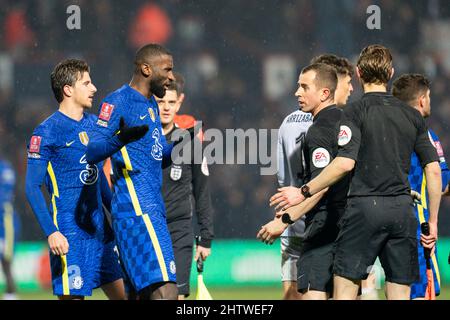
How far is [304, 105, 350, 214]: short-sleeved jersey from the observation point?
620 centimetres

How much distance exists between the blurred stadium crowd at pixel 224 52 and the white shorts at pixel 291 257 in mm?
6454

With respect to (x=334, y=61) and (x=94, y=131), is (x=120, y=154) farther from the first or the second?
(x=334, y=61)

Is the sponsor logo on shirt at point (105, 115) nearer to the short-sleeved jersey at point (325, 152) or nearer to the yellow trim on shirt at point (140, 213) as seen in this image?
the yellow trim on shirt at point (140, 213)

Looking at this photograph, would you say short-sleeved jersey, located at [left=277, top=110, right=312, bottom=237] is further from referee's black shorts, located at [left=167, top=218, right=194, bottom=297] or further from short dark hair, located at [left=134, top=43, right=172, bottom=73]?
short dark hair, located at [left=134, top=43, right=172, bottom=73]

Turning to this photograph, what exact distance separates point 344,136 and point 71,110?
2.01 metres

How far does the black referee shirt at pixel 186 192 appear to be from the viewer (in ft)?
24.8

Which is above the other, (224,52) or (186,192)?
(224,52)

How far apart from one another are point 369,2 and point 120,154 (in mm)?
10512

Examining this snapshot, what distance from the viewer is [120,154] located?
5.85m

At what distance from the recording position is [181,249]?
7.55 metres

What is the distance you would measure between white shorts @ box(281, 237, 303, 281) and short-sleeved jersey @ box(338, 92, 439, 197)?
151 centimetres

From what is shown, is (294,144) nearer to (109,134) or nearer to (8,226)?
(109,134)

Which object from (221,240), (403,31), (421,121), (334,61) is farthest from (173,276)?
(403,31)

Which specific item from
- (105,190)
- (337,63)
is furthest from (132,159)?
(337,63)
